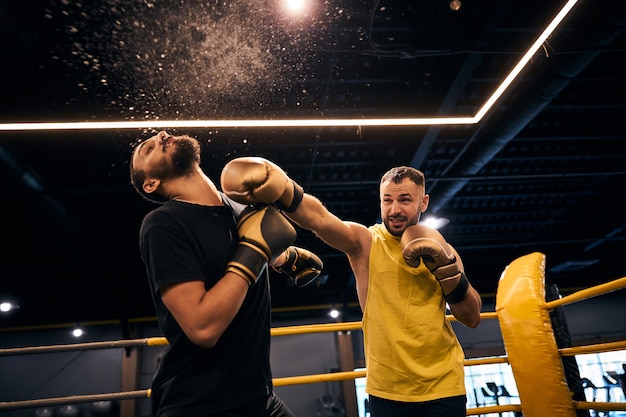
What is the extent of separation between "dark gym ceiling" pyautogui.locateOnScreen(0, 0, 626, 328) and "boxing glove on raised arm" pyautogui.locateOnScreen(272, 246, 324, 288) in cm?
230

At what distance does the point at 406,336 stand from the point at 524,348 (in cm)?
84

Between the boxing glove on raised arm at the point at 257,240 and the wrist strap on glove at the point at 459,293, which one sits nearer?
the boxing glove on raised arm at the point at 257,240

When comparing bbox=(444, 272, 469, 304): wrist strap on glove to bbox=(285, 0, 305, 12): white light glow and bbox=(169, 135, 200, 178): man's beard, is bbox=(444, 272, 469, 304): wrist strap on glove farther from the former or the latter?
bbox=(285, 0, 305, 12): white light glow

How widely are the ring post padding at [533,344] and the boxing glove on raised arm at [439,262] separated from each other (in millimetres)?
629

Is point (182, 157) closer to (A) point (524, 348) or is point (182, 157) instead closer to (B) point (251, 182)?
(B) point (251, 182)

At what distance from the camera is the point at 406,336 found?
176 centimetres

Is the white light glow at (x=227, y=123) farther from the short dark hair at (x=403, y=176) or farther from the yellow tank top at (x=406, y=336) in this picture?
the yellow tank top at (x=406, y=336)

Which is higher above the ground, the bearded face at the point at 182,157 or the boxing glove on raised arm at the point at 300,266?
the bearded face at the point at 182,157

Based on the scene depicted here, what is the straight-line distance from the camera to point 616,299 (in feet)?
40.5

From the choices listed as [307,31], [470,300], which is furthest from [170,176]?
[307,31]

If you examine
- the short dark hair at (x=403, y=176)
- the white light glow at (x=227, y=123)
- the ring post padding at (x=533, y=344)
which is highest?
the white light glow at (x=227, y=123)

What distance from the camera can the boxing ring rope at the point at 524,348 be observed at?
6.66 ft

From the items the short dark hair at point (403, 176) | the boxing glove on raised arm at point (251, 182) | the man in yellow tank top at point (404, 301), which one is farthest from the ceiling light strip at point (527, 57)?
the boxing glove on raised arm at point (251, 182)

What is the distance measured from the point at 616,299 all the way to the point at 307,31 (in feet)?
42.5
